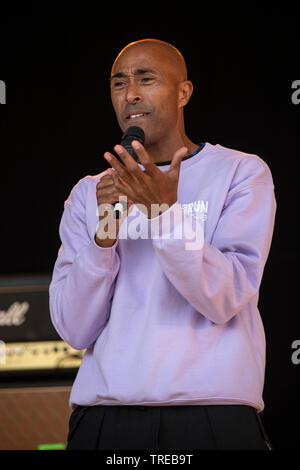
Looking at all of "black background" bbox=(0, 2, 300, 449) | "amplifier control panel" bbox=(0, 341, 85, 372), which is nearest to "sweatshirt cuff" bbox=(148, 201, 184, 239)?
"amplifier control panel" bbox=(0, 341, 85, 372)

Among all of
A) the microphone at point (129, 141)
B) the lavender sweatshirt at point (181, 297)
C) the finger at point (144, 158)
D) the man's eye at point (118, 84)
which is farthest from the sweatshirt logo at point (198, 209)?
the man's eye at point (118, 84)

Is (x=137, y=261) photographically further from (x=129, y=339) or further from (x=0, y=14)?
(x=0, y=14)

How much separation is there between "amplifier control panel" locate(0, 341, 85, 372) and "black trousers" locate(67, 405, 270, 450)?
1660 millimetres

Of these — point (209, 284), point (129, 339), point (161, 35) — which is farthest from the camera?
point (161, 35)

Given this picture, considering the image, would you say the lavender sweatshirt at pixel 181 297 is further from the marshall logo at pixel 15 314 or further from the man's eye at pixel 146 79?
the marshall logo at pixel 15 314

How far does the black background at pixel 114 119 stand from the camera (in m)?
3.12

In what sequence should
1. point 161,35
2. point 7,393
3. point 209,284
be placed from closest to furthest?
point 209,284, point 7,393, point 161,35

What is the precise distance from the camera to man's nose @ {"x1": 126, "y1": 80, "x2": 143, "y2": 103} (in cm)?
155

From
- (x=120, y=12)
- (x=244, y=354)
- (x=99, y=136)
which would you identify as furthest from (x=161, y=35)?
(x=244, y=354)

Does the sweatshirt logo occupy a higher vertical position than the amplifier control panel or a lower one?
higher

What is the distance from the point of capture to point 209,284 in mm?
1277

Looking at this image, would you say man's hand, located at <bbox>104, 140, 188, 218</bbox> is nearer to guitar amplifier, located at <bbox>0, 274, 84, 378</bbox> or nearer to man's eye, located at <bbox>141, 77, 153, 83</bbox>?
man's eye, located at <bbox>141, 77, 153, 83</bbox>

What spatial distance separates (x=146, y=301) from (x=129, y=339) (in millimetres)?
85

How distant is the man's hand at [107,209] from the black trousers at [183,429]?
0.34 m
